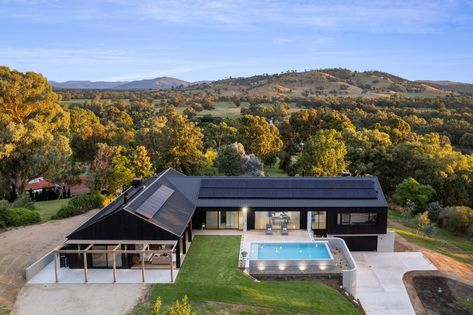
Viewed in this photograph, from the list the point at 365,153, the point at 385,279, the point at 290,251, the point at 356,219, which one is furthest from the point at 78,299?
the point at 365,153

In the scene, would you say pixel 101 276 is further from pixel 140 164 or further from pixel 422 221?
pixel 422 221

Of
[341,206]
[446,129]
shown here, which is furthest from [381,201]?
[446,129]

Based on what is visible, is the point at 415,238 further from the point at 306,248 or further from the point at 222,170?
the point at 222,170

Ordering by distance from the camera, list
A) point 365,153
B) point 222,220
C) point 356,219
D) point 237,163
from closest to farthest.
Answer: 1. point 356,219
2. point 222,220
3. point 237,163
4. point 365,153

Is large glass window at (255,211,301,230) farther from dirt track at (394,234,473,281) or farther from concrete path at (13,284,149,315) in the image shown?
concrete path at (13,284,149,315)

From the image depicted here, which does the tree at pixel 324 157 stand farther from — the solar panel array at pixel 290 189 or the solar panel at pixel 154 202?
the solar panel at pixel 154 202

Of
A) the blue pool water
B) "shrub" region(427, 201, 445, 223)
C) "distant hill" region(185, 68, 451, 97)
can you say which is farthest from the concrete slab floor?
"distant hill" region(185, 68, 451, 97)
